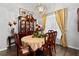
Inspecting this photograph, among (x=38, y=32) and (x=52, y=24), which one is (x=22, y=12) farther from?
(x=52, y=24)

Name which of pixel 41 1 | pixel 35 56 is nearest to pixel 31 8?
pixel 41 1

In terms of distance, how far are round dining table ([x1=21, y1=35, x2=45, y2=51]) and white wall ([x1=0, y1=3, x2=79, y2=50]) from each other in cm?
26

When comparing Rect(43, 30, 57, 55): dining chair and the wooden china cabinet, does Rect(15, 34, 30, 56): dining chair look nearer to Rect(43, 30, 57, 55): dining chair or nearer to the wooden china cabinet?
the wooden china cabinet

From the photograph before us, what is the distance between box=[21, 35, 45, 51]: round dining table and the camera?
203 centimetres

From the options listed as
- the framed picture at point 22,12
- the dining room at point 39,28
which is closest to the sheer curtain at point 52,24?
the dining room at point 39,28

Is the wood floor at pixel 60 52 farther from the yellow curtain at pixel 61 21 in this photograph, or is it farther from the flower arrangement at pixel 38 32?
the flower arrangement at pixel 38 32

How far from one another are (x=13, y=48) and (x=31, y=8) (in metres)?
0.62

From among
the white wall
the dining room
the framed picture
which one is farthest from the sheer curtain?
the framed picture

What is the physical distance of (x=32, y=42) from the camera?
206cm

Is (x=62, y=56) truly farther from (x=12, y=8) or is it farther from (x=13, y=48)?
(x=12, y=8)

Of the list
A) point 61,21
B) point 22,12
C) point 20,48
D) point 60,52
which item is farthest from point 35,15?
point 60,52

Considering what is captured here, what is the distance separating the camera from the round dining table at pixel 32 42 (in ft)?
6.65

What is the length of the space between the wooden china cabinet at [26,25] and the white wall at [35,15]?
88mm

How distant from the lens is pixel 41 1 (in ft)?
6.81
